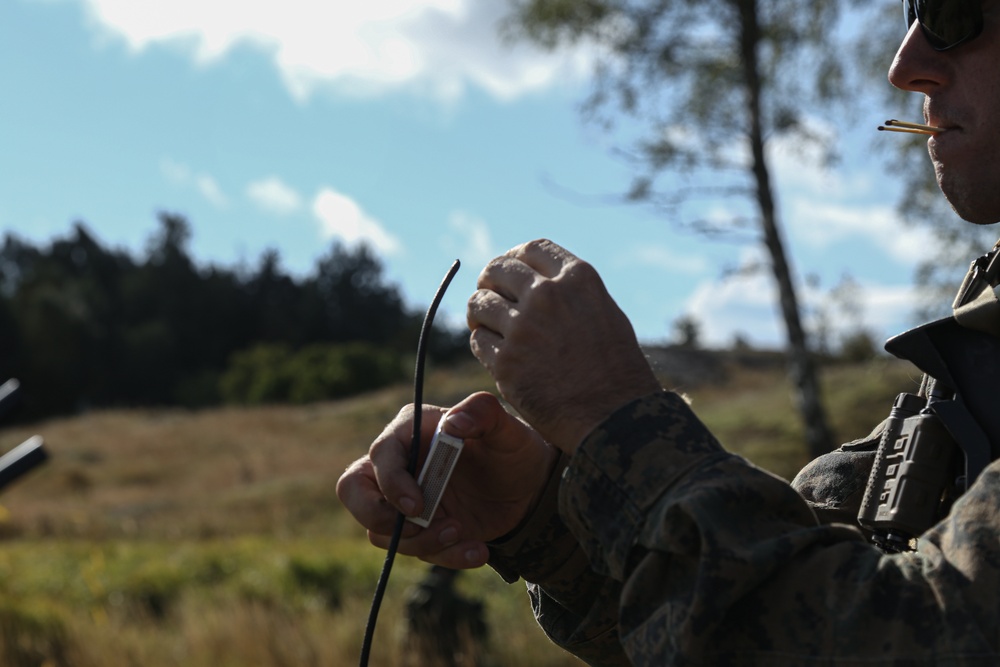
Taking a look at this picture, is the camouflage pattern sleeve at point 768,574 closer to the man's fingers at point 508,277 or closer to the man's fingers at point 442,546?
the man's fingers at point 508,277

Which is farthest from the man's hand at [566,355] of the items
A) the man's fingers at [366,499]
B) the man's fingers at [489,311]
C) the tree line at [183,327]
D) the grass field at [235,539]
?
the tree line at [183,327]

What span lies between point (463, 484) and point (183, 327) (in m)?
66.1

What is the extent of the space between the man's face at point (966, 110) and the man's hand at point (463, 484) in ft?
2.60

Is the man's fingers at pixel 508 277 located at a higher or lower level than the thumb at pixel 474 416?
higher

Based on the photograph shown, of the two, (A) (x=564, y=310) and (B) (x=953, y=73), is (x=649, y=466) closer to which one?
(A) (x=564, y=310)

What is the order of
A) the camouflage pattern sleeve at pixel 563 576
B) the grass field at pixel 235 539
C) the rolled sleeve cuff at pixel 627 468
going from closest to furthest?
1. the rolled sleeve cuff at pixel 627 468
2. the camouflage pattern sleeve at pixel 563 576
3. the grass field at pixel 235 539

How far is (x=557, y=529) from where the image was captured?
1983 millimetres

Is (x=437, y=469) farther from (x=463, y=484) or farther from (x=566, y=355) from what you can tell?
(x=566, y=355)

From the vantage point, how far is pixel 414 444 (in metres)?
1.81

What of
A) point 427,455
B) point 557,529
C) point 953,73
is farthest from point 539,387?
point 953,73

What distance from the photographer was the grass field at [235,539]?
308 inches

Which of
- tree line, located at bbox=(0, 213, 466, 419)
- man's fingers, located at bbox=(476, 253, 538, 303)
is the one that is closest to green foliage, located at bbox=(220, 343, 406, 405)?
tree line, located at bbox=(0, 213, 466, 419)

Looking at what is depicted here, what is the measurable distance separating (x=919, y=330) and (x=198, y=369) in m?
65.0

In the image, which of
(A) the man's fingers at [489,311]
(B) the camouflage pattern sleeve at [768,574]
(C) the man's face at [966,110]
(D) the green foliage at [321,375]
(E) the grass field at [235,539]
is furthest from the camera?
(D) the green foliage at [321,375]
